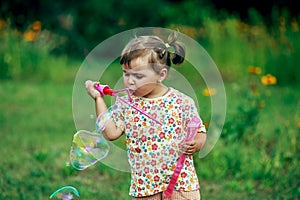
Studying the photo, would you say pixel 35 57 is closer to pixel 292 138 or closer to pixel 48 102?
pixel 48 102

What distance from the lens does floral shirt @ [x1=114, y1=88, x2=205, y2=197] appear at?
300cm

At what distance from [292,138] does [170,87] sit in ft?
7.14

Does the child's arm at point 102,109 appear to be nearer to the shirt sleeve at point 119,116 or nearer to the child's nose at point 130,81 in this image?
the shirt sleeve at point 119,116

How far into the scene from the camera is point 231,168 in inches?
189

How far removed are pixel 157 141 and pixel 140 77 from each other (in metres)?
0.31

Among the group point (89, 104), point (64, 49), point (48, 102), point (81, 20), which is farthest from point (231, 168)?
point (81, 20)

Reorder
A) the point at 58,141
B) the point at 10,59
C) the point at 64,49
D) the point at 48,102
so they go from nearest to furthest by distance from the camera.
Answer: the point at 58,141 < the point at 48,102 < the point at 10,59 < the point at 64,49

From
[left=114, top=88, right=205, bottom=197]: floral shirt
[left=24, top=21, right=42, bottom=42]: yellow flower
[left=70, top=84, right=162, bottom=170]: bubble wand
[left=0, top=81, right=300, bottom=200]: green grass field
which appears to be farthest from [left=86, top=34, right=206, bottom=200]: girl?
[left=24, top=21, right=42, bottom=42]: yellow flower

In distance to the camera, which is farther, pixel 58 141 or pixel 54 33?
pixel 54 33

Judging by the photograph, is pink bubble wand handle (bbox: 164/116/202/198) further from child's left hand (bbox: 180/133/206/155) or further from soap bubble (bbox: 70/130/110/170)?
soap bubble (bbox: 70/130/110/170)

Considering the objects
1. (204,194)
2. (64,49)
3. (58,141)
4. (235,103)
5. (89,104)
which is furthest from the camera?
(64,49)

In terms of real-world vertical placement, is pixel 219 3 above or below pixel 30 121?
above

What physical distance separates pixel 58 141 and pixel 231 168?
5.72 feet

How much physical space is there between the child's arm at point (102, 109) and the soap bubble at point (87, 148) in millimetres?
87
